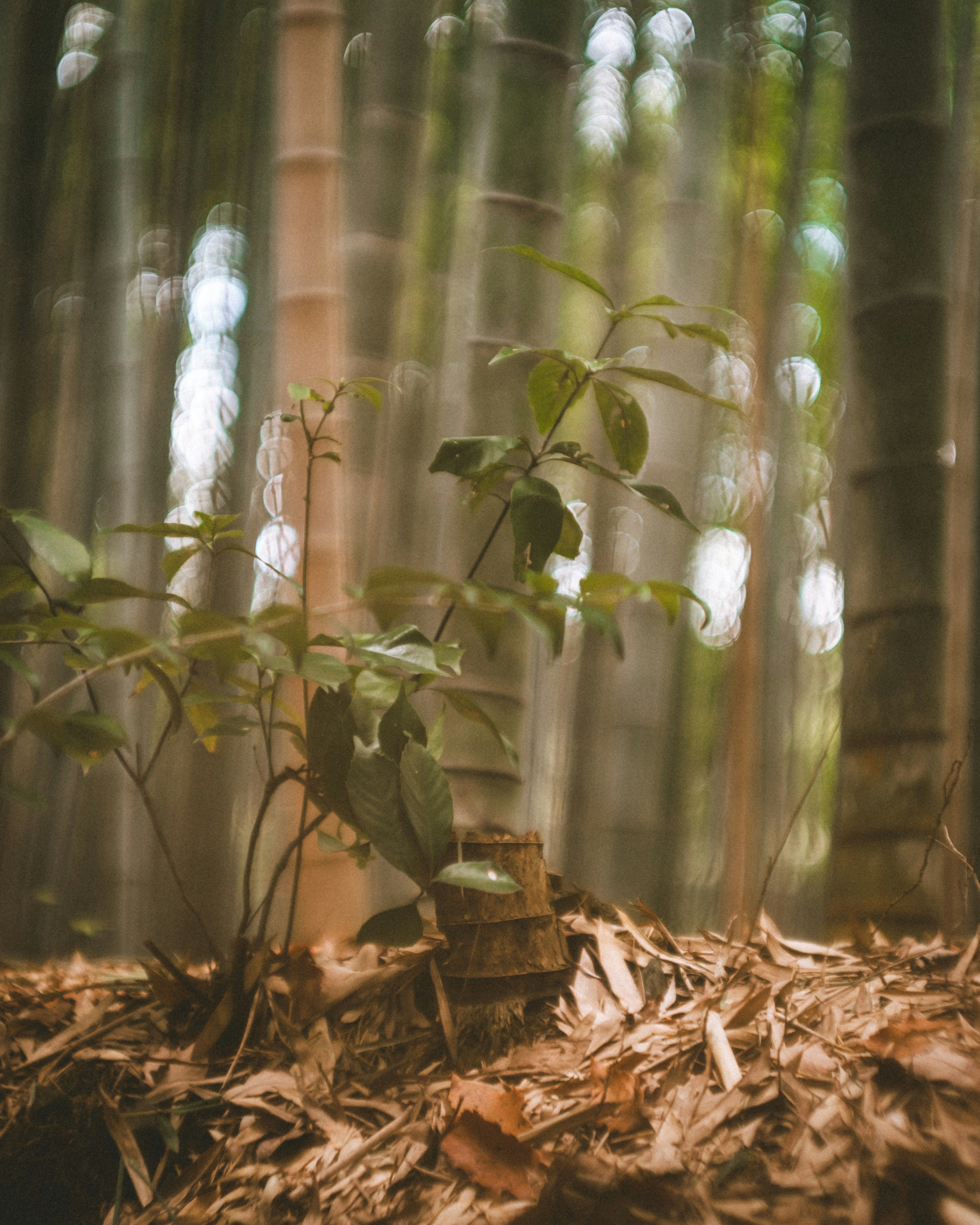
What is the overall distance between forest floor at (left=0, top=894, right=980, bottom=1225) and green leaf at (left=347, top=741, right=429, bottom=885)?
0.17 metres

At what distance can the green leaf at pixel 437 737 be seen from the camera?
2.84ft

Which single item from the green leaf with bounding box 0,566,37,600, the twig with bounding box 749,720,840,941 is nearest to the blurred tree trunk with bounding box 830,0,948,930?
the twig with bounding box 749,720,840,941

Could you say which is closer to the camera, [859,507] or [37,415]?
[859,507]

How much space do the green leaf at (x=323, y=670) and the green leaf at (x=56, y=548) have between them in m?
0.27

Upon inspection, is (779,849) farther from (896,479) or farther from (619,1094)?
(896,479)

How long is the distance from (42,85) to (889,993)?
2.80 meters

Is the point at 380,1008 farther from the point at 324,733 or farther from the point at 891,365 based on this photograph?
the point at 891,365

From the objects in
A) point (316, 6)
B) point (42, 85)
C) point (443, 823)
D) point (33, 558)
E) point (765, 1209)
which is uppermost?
point (42, 85)

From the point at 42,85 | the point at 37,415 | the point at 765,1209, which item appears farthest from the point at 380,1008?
the point at 42,85

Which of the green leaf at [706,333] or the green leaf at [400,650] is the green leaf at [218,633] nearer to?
the green leaf at [400,650]

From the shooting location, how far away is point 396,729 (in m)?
0.76

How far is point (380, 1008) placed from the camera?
2.74 ft

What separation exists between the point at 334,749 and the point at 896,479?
2.69 feet

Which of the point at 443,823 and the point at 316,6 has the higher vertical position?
the point at 316,6
